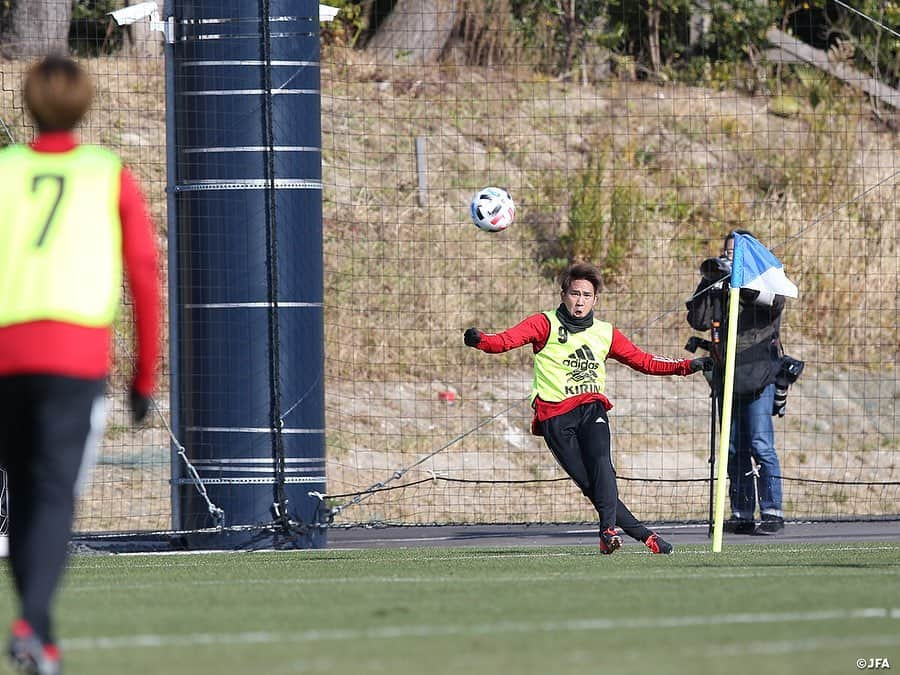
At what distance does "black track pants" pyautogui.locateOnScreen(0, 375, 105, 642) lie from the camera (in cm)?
475

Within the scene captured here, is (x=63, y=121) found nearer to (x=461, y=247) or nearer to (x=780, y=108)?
(x=461, y=247)

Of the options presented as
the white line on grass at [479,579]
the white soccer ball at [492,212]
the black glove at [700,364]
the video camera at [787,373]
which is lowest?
the white line on grass at [479,579]

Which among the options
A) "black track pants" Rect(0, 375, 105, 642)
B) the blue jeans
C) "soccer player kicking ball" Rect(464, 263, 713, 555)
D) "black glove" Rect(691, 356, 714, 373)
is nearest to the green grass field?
"black track pants" Rect(0, 375, 105, 642)

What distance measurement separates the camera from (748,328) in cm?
1236

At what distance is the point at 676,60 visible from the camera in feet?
79.6

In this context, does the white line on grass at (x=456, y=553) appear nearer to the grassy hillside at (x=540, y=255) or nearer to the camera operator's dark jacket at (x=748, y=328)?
the camera operator's dark jacket at (x=748, y=328)

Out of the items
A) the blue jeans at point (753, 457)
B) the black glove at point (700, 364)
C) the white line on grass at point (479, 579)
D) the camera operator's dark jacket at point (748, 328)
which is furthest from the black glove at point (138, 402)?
the blue jeans at point (753, 457)

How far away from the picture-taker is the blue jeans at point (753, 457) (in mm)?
12172

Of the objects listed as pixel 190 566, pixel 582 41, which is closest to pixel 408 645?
pixel 190 566

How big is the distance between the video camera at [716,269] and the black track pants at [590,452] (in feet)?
7.21

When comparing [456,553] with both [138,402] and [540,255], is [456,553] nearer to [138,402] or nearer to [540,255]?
[138,402]

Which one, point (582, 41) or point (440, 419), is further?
point (582, 41)

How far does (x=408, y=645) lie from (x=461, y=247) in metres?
14.9

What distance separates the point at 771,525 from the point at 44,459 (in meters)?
8.24
